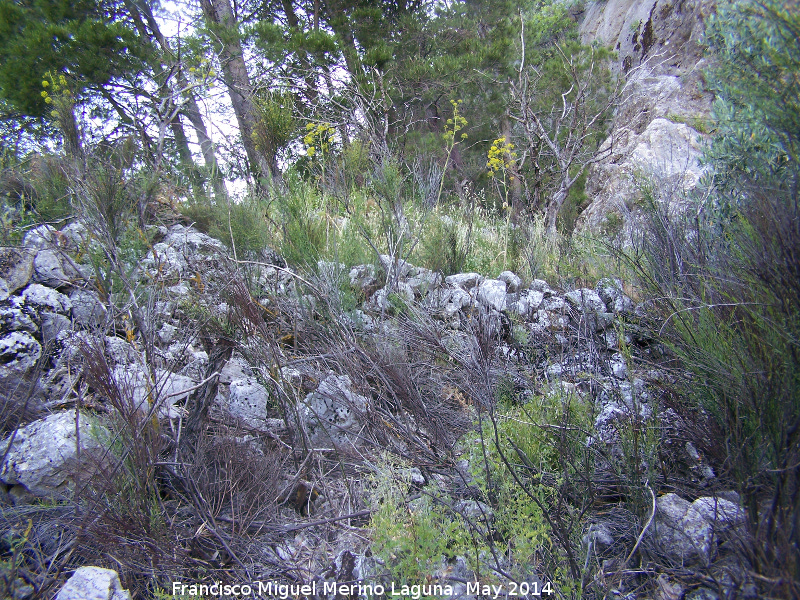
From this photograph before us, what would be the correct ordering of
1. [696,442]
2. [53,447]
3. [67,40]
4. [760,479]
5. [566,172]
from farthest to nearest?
[67,40] < [566,172] < [53,447] < [696,442] < [760,479]

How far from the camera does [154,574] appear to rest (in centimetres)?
158

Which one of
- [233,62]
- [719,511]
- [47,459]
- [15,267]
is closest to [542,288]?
[719,511]

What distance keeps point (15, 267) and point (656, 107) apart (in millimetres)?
10082

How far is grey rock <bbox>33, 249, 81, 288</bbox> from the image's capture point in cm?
310

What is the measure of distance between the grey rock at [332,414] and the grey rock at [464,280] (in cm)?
143

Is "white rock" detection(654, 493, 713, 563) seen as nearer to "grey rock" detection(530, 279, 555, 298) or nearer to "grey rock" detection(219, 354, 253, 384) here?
"grey rock" detection(530, 279, 555, 298)

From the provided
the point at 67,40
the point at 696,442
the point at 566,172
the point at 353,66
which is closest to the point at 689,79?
the point at 566,172

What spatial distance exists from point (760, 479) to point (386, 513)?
1.22 m

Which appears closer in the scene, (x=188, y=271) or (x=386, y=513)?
(x=386, y=513)

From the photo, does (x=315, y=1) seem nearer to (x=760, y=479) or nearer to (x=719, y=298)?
(x=719, y=298)

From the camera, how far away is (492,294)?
323 cm

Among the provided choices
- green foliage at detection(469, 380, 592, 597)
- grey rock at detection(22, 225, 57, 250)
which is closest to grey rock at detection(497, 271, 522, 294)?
green foliage at detection(469, 380, 592, 597)

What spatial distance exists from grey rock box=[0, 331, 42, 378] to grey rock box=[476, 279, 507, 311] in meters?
2.63

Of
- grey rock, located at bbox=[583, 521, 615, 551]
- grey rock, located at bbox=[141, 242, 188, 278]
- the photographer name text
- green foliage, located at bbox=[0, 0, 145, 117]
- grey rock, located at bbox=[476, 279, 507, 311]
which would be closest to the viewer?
the photographer name text
